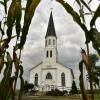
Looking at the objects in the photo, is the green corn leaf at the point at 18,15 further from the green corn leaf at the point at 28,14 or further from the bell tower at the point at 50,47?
the bell tower at the point at 50,47

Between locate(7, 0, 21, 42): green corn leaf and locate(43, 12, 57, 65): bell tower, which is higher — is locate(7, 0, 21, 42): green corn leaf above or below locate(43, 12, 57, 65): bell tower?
below

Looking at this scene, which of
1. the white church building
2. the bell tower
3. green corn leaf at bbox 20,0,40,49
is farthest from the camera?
the bell tower

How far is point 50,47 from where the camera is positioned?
2741 inches

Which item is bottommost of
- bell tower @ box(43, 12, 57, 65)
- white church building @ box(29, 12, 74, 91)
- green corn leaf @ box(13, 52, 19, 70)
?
green corn leaf @ box(13, 52, 19, 70)

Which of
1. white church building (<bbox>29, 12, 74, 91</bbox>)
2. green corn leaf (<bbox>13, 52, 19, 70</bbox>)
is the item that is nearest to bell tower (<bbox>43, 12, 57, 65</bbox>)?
white church building (<bbox>29, 12, 74, 91</bbox>)

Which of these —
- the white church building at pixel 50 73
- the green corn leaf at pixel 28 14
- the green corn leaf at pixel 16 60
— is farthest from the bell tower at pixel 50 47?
the green corn leaf at pixel 28 14

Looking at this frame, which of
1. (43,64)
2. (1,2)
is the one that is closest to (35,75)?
(43,64)

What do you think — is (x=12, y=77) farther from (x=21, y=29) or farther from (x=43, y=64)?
(x=43, y=64)

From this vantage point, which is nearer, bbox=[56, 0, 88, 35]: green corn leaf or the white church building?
bbox=[56, 0, 88, 35]: green corn leaf

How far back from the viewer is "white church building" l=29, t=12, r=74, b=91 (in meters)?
63.5

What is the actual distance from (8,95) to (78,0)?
1.78 feet

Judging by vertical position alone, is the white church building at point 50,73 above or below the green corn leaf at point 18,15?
above

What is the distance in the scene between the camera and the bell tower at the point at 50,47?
6732 centimetres

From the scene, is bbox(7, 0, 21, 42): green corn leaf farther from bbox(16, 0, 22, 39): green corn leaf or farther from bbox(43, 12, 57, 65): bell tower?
bbox(43, 12, 57, 65): bell tower
